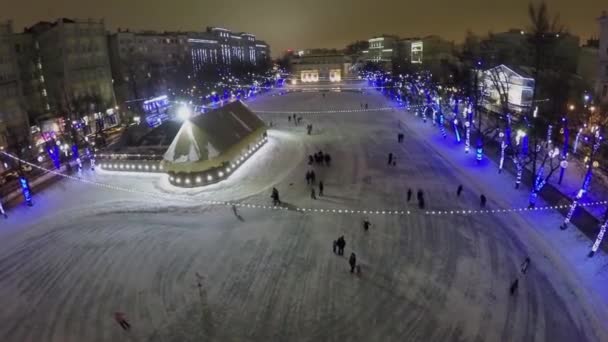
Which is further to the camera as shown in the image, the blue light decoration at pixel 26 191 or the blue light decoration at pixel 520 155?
the blue light decoration at pixel 26 191

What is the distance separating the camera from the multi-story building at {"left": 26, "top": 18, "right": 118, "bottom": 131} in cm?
4500

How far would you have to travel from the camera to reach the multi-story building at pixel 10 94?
34719 mm

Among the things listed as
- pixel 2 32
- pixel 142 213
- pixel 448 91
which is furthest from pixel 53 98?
pixel 448 91

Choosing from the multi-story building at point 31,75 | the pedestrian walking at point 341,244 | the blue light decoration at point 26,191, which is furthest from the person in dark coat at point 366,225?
the multi-story building at point 31,75

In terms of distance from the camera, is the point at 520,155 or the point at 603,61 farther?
the point at 603,61

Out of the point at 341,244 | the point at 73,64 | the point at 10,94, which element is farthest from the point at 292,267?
the point at 73,64

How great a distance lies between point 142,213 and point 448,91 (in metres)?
40.0

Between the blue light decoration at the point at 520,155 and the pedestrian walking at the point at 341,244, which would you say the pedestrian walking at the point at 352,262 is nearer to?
the pedestrian walking at the point at 341,244

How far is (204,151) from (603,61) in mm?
31911

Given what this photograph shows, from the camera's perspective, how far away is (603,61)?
32.2 metres

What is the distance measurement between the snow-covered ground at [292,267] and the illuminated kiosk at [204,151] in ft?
3.24

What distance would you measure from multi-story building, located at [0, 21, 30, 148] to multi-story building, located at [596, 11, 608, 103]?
157 ft

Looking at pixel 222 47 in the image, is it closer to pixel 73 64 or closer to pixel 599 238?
pixel 73 64

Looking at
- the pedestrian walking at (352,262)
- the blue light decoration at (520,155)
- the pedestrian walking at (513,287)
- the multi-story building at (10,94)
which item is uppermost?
the multi-story building at (10,94)
